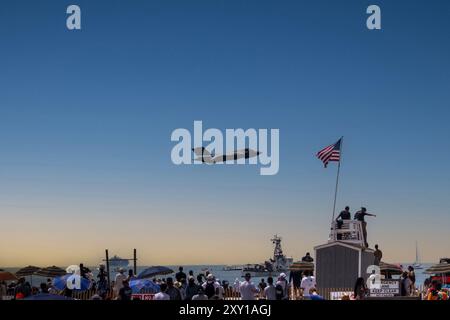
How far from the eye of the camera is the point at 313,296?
65.2ft

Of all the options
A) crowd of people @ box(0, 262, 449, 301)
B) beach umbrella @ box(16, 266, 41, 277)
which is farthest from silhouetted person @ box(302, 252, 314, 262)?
beach umbrella @ box(16, 266, 41, 277)

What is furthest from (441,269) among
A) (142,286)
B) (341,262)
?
(142,286)

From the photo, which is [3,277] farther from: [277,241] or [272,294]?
[277,241]

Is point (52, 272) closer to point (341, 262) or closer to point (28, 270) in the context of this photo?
point (28, 270)

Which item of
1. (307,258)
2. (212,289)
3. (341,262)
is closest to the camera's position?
(212,289)

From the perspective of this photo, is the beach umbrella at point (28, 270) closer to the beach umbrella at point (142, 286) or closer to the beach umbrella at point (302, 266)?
the beach umbrella at point (302, 266)

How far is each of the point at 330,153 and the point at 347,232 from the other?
4.45 meters

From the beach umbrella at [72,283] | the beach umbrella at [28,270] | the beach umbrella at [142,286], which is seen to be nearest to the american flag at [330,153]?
the beach umbrella at [142,286]

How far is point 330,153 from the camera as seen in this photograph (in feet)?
121

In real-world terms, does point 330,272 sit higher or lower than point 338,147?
lower
